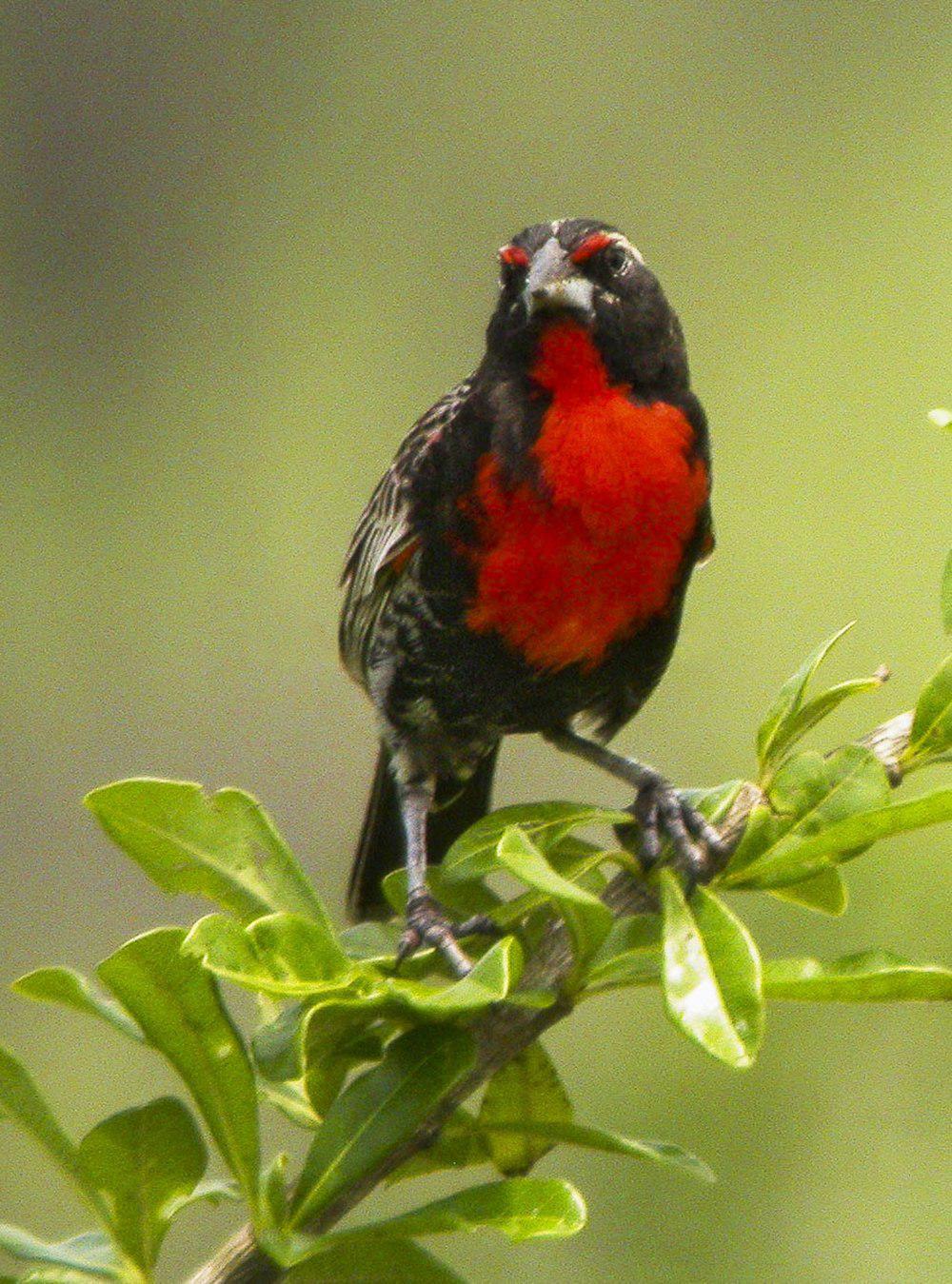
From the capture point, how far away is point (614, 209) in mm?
4750

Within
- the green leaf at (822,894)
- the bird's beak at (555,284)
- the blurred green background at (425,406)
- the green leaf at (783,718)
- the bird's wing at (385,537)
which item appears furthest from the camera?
the blurred green background at (425,406)

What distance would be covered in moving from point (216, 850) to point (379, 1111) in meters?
0.22

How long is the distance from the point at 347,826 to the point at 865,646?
3.07 feet

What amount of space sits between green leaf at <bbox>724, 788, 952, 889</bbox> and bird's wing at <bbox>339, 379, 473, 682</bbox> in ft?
3.14

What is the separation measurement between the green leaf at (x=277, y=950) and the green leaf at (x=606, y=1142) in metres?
0.19

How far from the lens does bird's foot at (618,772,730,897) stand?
1.36m

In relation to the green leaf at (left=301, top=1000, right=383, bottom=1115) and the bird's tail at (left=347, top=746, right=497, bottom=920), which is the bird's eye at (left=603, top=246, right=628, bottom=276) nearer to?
the bird's tail at (left=347, top=746, right=497, bottom=920)

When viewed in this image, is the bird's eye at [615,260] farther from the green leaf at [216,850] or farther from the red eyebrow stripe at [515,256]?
the green leaf at [216,850]

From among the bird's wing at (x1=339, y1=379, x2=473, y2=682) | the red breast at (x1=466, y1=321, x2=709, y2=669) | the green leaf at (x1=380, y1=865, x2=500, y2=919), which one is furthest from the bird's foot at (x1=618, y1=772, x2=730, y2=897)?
the bird's wing at (x1=339, y1=379, x2=473, y2=682)

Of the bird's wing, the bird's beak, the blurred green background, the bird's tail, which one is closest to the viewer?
the bird's beak

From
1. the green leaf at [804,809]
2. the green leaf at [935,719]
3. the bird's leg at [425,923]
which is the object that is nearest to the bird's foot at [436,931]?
the bird's leg at [425,923]

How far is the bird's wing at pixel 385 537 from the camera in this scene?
89.6 inches

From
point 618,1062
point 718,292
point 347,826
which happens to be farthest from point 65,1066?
point 718,292

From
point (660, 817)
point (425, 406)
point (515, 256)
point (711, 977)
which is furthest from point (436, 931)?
point (425, 406)
